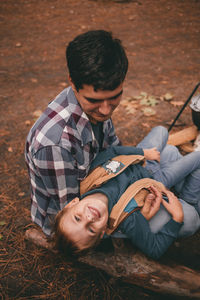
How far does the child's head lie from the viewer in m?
1.90

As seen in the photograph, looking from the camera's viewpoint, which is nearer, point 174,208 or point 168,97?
point 174,208

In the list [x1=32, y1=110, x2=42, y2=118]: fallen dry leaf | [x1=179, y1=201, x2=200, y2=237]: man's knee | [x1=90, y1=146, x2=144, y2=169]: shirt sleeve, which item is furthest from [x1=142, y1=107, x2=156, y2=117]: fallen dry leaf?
[x1=179, y1=201, x2=200, y2=237]: man's knee

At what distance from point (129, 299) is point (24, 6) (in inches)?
380

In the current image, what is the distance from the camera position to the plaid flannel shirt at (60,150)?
169 cm

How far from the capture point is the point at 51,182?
1.83 metres

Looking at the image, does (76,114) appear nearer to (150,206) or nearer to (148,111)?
(150,206)

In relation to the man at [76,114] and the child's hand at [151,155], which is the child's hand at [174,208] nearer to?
the child's hand at [151,155]

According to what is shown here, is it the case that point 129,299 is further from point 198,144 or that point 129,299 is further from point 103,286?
point 198,144

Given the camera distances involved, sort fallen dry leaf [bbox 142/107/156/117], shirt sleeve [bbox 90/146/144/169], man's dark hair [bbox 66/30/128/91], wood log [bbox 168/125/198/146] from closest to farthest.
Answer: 1. man's dark hair [bbox 66/30/128/91]
2. shirt sleeve [bbox 90/146/144/169]
3. wood log [bbox 168/125/198/146]
4. fallen dry leaf [bbox 142/107/156/117]

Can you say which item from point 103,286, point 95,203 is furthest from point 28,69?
point 103,286

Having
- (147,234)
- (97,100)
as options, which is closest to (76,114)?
(97,100)

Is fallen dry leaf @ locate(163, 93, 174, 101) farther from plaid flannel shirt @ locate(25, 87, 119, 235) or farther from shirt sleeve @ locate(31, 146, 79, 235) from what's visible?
shirt sleeve @ locate(31, 146, 79, 235)

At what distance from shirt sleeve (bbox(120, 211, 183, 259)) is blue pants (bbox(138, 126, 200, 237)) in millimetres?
188

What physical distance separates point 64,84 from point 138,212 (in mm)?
3703
